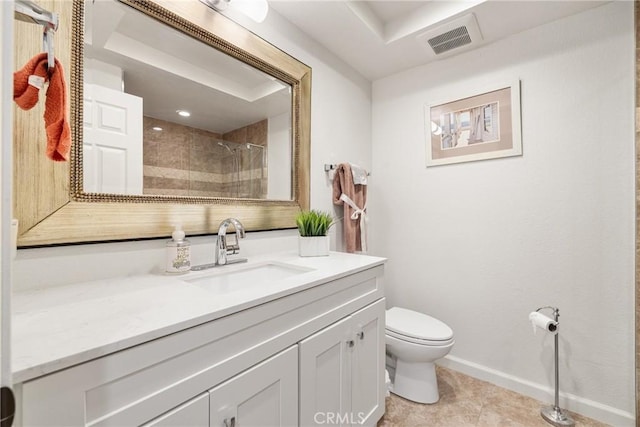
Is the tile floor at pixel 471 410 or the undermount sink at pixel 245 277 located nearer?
the undermount sink at pixel 245 277

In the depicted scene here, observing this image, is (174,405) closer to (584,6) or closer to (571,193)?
(571,193)

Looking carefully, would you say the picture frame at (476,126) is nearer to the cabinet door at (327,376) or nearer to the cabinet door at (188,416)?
the cabinet door at (327,376)

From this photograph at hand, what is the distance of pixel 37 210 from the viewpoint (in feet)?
2.59

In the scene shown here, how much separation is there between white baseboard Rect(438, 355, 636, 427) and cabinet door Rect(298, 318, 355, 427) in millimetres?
1141

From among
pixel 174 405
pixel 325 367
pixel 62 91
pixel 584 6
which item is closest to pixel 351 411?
pixel 325 367

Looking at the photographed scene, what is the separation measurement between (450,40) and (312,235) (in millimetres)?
1497

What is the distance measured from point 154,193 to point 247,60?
2.60 feet

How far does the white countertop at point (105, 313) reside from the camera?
46 centimetres

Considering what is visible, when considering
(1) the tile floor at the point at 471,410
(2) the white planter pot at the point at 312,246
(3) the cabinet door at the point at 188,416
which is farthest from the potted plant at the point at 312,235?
(1) the tile floor at the point at 471,410

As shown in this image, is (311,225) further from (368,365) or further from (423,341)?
(423,341)

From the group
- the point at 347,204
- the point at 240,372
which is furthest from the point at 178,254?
the point at 347,204

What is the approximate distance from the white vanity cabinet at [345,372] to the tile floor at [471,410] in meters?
0.27

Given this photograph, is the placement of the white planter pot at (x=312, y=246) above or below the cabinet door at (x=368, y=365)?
above

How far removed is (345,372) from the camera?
1.08 metres
